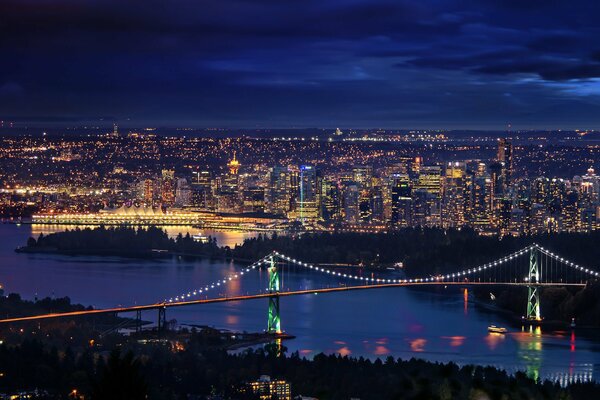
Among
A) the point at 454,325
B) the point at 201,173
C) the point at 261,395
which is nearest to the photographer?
the point at 261,395

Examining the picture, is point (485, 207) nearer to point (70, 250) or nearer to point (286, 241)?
point (286, 241)

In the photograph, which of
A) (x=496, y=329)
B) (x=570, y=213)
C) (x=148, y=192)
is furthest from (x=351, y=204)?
(x=496, y=329)

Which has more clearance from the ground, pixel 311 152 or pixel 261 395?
pixel 311 152

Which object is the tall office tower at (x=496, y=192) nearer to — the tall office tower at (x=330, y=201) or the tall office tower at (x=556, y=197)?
the tall office tower at (x=556, y=197)

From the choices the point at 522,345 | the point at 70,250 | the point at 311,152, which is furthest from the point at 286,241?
the point at 311,152

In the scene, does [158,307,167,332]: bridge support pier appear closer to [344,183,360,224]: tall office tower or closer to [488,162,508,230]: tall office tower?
[488,162,508,230]: tall office tower

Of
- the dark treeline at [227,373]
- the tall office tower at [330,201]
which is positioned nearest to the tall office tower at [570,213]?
the tall office tower at [330,201]
